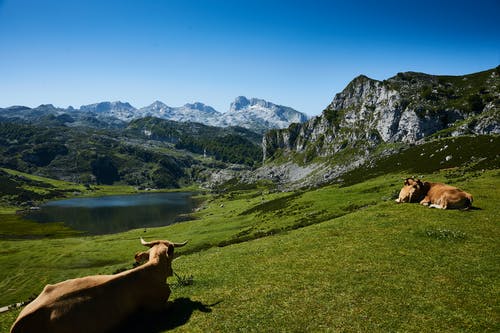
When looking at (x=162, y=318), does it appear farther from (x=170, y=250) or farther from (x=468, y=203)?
(x=468, y=203)

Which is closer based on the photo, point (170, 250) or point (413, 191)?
point (170, 250)

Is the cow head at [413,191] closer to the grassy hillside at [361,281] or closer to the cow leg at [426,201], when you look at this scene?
the cow leg at [426,201]

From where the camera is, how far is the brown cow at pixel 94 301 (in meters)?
11.1

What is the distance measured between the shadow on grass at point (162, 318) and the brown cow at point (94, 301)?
0.95 ft

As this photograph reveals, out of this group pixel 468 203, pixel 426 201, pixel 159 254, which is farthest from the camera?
pixel 426 201

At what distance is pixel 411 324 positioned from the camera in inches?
494

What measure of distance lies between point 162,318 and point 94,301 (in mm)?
2946

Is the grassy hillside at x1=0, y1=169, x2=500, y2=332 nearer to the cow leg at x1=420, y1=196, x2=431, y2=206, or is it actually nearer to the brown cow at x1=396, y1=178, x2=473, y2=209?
the cow leg at x1=420, y1=196, x2=431, y2=206

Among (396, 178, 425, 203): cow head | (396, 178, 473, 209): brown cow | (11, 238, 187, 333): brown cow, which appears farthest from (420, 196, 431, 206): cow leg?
(11, 238, 187, 333): brown cow

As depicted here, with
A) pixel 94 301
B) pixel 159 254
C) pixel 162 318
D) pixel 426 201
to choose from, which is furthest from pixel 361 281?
pixel 426 201

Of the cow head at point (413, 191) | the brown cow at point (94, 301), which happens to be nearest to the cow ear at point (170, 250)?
the brown cow at point (94, 301)

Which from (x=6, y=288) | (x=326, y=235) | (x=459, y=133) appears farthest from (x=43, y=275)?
(x=459, y=133)

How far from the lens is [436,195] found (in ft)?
101

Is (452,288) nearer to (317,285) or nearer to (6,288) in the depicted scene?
(317,285)
